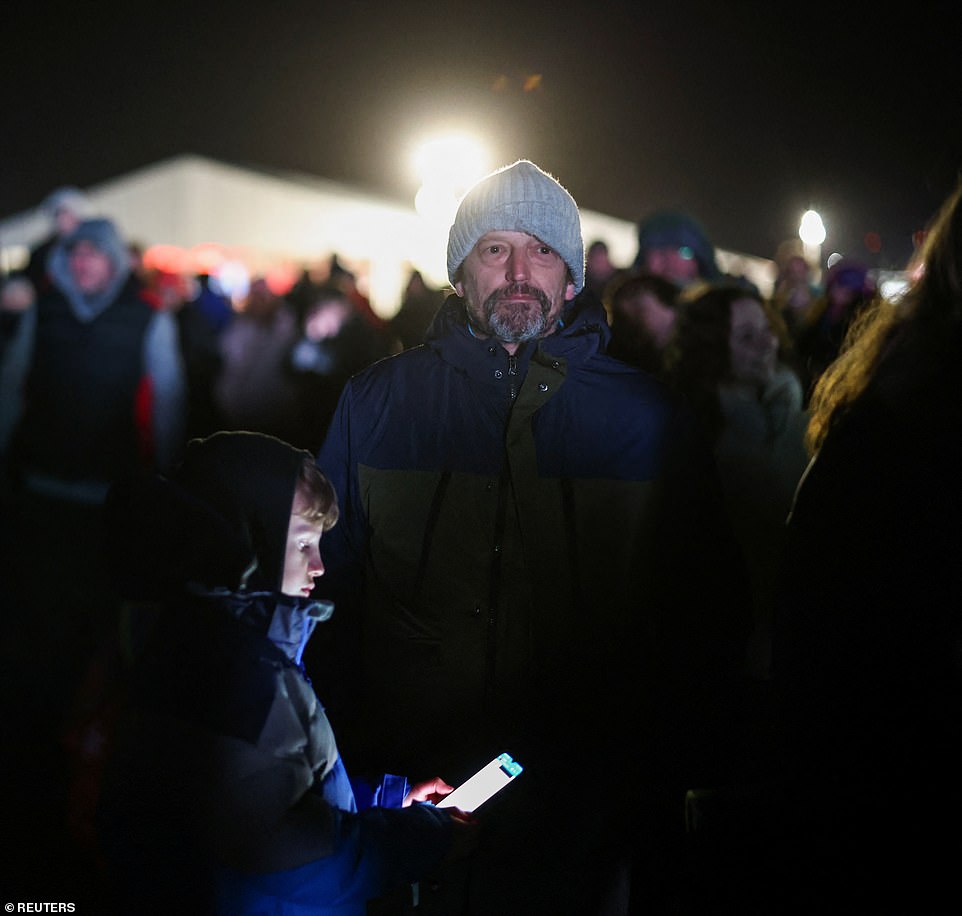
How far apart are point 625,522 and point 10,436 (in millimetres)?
4029

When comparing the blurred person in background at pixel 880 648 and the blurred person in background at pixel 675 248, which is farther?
the blurred person in background at pixel 675 248

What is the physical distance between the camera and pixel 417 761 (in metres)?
2.55

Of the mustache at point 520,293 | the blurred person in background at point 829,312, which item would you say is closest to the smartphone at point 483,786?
the mustache at point 520,293

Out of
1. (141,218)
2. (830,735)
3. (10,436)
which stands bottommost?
(830,735)

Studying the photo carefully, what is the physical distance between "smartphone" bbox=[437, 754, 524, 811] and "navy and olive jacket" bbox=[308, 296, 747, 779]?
0.26 meters

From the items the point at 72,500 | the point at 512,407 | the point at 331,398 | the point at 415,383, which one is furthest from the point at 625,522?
the point at 331,398

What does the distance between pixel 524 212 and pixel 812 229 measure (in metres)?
13.2

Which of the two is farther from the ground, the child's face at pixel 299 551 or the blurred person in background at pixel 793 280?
the blurred person in background at pixel 793 280

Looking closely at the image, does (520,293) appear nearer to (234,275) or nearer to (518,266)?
(518,266)

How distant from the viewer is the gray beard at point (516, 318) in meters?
2.50

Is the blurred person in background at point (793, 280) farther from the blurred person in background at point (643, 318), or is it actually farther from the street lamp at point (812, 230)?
the street lamp at point (812, 230)

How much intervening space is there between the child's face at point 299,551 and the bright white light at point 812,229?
1391 centimetres

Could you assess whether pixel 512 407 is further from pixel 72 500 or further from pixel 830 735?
pixel 72 500

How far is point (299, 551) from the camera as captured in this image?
6.47 ft
